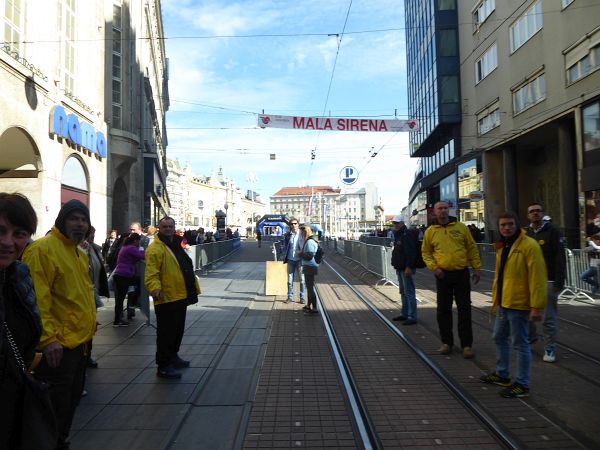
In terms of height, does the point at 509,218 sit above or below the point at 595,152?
below

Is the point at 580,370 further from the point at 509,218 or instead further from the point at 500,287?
the point at 509,218

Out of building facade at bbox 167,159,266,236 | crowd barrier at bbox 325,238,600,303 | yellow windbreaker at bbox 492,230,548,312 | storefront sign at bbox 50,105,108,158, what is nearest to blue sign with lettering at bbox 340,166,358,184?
crowd barrier at bbox 325,238,600,303

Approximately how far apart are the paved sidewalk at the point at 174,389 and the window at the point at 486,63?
24.4m

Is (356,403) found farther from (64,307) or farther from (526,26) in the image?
(526,26)

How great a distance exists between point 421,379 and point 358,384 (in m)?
0.70

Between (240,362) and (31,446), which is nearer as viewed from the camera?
(31,446)

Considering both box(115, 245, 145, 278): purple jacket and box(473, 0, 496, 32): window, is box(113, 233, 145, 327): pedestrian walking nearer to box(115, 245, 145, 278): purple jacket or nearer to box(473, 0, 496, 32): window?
box(115, 245, 145, 278): purple jacket

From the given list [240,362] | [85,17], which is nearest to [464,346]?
[240,362]

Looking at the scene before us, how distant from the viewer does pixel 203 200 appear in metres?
127

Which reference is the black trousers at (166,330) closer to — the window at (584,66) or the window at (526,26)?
the window at (584,66)

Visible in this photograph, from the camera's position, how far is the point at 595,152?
17797 millimetres

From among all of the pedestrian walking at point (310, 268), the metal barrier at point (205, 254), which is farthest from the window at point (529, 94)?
the pedestrian walking at point (310, 268)

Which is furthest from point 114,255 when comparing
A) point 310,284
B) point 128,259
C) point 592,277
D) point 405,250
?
point 592,277

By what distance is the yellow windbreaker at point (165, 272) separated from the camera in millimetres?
5136
